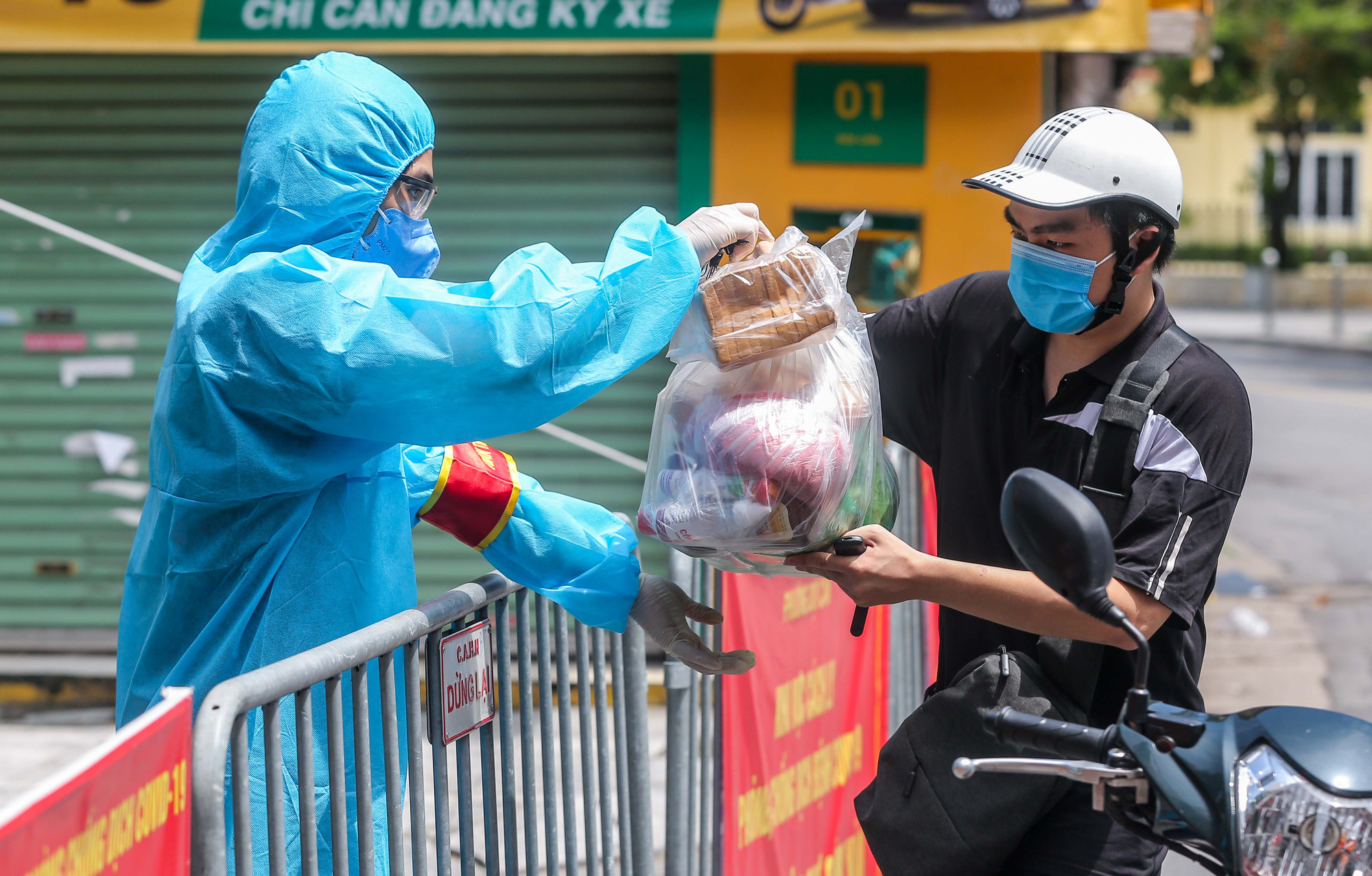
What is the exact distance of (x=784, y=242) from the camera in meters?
2.34

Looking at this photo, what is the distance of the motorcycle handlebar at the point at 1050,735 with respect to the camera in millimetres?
1843

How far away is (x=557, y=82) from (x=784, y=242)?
176 inches

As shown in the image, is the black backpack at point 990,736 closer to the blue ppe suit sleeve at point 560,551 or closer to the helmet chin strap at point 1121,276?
the helmet chin strap at point 1121,276

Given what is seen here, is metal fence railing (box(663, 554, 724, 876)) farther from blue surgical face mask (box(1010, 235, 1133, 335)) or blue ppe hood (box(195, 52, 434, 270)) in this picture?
blue ppe hood (box(195, 52, 434, 270))

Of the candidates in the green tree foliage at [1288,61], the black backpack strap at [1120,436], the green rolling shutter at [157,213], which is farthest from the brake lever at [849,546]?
the green tree foliage at [1288,61]

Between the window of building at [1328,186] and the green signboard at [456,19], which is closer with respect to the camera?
the green signboard at [456,19]

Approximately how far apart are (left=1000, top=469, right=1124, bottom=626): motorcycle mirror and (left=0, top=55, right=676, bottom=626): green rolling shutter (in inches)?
193

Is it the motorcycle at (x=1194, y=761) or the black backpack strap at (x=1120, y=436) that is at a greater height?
the black backpack strap at (x=1120, y=436)

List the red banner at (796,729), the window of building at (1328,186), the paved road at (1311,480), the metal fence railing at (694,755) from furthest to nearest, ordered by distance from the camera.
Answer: the window of building at (1328,186), the paved road at (1311,480), the red banner at (796,729), the metal fence railing at (694,755)

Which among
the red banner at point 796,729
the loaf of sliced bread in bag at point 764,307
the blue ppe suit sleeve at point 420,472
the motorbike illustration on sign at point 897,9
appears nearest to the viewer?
the loaf of sliced bread in bag at point 764,307

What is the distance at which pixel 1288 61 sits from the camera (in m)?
27.6

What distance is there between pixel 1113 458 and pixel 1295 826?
2.85ft

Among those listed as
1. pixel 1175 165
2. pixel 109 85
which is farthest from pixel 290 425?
Result: pixel 109 85

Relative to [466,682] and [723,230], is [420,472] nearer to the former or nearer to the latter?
[466,682]
